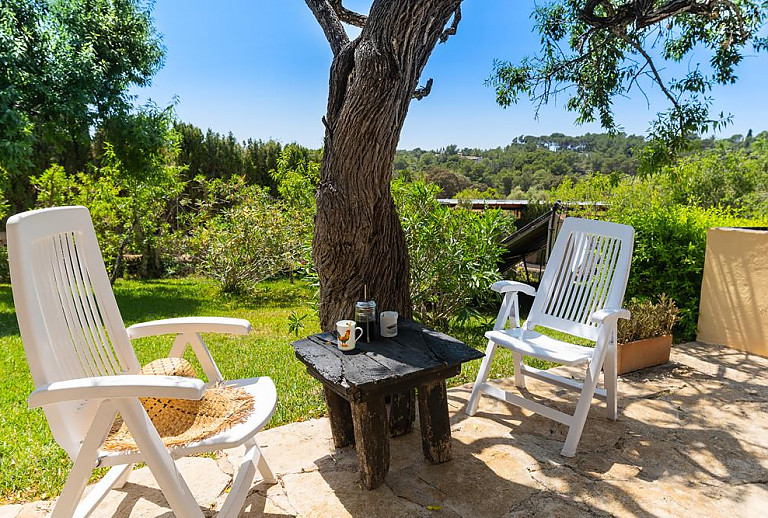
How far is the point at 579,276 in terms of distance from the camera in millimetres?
3545

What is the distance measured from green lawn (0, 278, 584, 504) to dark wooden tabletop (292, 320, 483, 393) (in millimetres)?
806

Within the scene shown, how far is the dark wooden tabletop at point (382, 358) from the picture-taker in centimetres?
222

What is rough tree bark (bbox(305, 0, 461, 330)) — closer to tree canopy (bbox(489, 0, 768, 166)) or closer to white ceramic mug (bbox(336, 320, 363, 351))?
white ceramic mug (bbox(336, 320, 363, 351))

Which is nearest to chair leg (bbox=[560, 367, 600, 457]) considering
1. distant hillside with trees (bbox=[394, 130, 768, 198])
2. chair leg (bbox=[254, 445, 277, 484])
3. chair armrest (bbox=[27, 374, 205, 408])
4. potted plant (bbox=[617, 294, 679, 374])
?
potted plant (bbox=[617, 294, 679, 374])

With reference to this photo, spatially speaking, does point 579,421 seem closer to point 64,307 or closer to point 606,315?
point 606,315

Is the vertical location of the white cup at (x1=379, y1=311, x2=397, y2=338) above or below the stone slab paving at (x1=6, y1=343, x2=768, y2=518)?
above

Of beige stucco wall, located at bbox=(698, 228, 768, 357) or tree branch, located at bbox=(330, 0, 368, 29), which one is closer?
tree branch, located at bbox=(330, 0, 368, 29)

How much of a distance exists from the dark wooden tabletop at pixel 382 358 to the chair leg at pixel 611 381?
1.01 metres

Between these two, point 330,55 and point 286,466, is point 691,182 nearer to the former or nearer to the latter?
point 330,55

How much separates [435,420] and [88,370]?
160 centimetres

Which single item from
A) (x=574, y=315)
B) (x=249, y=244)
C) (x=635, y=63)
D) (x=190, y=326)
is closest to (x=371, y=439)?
(x=190, y=326)

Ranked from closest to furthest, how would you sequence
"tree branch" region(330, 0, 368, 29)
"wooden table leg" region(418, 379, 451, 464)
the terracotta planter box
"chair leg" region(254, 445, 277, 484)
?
"chair leg" region(254, 445, 277, 484) → "wooden table leg" region(418, 379, 451, 464) → "tree branch" region(330, 0, 368, 29) → the terracotta planter box

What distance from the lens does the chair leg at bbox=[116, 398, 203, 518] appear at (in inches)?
61.8

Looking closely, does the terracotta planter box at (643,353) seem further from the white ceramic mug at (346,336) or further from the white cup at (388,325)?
the white ceramic mug at (346,336)
